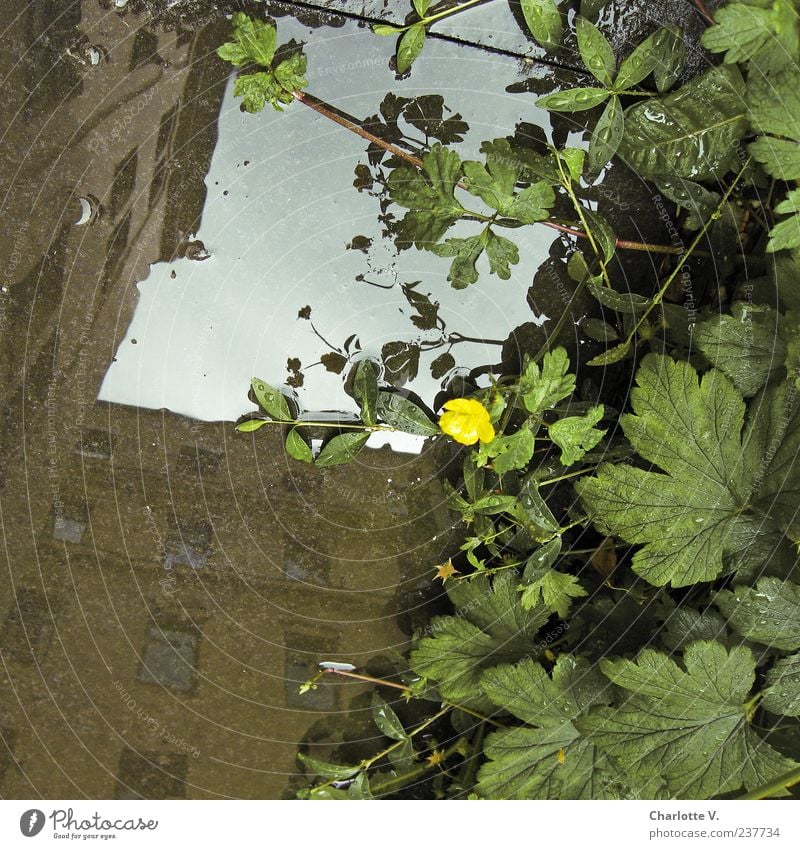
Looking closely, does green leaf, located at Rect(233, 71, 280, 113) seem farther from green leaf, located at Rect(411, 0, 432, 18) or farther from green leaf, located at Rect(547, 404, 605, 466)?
green leaf, located at Rect(547, 404, 605, 466)

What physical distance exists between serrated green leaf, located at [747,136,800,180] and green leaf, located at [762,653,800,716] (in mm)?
734

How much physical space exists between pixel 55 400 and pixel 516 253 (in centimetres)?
75

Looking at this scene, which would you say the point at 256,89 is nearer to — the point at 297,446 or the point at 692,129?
the point at 297,446

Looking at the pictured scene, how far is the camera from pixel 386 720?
3.39 feet

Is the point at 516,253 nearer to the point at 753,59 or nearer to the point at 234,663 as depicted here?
the point at 753,59

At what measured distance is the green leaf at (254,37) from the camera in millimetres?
917

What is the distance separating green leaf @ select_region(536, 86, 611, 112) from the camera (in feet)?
3.02

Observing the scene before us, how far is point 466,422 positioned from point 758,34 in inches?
26.2

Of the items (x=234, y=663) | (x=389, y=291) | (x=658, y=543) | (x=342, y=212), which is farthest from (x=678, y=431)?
(x=234, y=663)

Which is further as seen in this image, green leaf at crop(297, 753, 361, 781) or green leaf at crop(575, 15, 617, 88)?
green leaf at crop(297, 753, 361, 781)

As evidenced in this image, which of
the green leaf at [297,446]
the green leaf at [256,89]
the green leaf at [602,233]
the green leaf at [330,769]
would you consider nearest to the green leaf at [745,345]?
the green leaf at [602,233]

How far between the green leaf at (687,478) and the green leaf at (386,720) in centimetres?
46

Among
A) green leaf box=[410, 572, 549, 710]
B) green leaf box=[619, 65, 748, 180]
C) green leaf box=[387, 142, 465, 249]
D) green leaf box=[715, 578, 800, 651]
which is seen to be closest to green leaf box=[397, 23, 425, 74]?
green leaf box=[387, 142, 465, 249]
